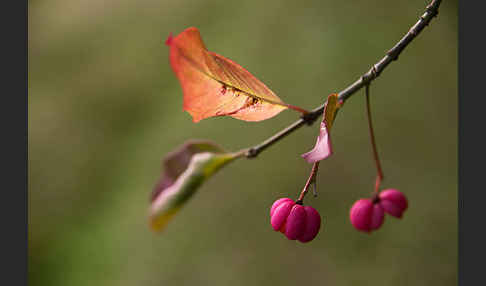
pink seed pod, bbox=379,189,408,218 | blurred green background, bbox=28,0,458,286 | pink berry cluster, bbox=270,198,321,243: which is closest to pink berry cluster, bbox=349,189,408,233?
pink seed pod, bbox=379,189,408,218

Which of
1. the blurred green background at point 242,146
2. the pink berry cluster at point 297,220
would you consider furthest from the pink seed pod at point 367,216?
the blurred green background at point 242,146

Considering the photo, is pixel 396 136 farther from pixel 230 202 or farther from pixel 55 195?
pixel 55 195

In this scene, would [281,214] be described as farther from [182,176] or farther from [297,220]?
[182,176]

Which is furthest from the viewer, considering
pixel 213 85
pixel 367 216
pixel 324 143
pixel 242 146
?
pixel 242 146

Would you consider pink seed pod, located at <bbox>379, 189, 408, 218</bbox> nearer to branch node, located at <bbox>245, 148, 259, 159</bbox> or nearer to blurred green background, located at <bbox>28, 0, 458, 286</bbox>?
branch node, located at <bbox>245, 148, 259, 159</bbox>

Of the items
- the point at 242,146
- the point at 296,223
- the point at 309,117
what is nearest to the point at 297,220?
the point at 296,223

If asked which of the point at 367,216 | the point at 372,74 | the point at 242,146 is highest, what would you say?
the point at 372,74

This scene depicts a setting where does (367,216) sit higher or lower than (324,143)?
lower

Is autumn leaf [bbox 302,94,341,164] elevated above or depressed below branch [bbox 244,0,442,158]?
below
